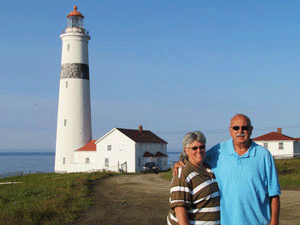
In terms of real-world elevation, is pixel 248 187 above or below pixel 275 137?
below

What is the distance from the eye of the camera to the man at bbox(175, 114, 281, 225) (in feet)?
15.1

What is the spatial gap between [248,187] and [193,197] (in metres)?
0.70

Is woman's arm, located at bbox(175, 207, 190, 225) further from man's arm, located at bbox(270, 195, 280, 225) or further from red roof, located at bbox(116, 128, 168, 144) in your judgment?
red roof, located at bbox(116, 128, 168, 144)

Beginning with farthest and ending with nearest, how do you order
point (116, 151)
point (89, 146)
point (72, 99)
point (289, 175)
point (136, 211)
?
point (89, 146) < point (116, 151) < point (72, 99) < point (289, 175) < point (136, 211)

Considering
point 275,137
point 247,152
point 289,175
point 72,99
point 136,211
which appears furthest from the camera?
point 275,137

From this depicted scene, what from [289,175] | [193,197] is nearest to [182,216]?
[193,197]

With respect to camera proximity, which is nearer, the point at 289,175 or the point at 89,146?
the point at 289,175

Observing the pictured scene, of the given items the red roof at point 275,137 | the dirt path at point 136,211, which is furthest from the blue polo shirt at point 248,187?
the red roof at point 275,137

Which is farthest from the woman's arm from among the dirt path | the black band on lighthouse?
the black band on lighthouse

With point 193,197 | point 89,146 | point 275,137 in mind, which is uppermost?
point 275,137

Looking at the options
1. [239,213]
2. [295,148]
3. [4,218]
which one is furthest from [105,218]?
[295,148]

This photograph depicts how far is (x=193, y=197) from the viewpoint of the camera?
14.2 ft

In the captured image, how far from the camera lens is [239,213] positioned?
4613 millimetres

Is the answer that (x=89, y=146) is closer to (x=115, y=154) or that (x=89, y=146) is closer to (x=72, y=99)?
(x=115, y=154)
